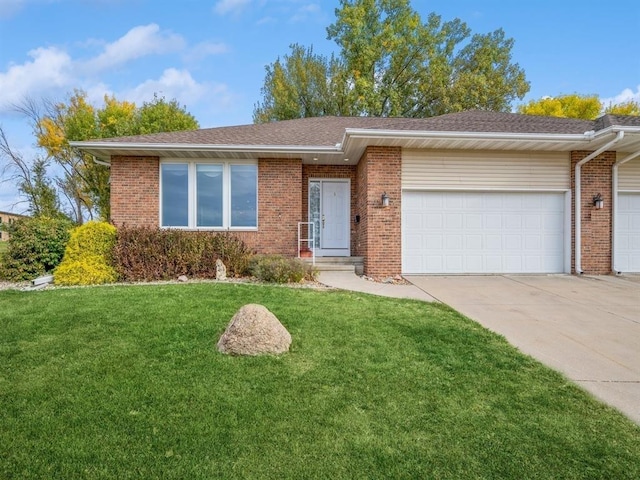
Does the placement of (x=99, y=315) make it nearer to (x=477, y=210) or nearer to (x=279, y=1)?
(x=477, y=210)

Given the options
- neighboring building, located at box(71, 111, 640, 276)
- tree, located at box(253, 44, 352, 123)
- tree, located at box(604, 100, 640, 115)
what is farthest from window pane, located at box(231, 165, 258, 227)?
tree, located at box(604, 100, 640, 115)

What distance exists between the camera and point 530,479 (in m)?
1.84

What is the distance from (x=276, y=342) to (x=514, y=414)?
2059mm

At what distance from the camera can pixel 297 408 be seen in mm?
→ 2502

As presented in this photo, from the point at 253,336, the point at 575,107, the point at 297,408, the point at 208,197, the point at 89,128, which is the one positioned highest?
the point at 575,107

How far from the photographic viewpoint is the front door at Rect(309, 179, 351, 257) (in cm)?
1048

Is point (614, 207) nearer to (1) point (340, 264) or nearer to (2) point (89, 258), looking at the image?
(1) point (340, 264)

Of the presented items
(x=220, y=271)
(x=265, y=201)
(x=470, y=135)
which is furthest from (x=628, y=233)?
(x=220, y=271)

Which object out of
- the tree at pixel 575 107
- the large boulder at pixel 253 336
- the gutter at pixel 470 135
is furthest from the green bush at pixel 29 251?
the tree at pixel 575 107

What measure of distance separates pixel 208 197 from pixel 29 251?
159 inches

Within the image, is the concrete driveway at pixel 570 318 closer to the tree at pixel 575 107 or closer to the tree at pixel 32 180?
the tree at pixel 32 180

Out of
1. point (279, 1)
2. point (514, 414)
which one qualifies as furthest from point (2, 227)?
point (279, 1)

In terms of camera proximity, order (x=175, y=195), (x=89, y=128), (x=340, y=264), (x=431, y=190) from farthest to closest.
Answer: (x=89, y=128) < (x=175, y=195) < (x=340, y=264) < (x=431, y=190)

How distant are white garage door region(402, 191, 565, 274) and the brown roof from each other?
158 centimetres
